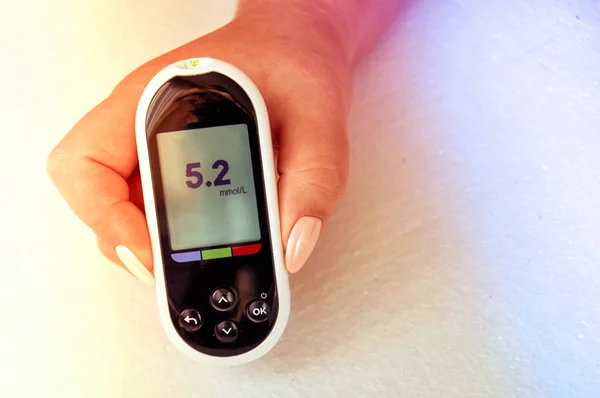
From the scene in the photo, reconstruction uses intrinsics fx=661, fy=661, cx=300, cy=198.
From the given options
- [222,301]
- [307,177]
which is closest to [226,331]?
[222,301]

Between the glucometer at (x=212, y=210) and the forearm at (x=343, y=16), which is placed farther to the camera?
the forearm at (x=343, y=16)

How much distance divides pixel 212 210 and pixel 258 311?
0.08 meters

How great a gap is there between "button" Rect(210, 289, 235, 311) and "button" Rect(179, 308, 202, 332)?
0.05ft

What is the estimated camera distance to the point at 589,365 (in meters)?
0.54

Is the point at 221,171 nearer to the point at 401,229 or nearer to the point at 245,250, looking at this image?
the point at 245,250

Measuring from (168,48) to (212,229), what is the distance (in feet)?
0.83

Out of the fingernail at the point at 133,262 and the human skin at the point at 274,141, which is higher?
the human skin at the point at 274,141

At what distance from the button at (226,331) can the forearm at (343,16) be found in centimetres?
25

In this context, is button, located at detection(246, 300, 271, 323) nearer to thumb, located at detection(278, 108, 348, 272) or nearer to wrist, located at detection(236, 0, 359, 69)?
thumb, located at detection(278, 108, 348, 272)

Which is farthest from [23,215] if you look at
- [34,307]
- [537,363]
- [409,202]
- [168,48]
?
[537,363]

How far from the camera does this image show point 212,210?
18.1 inches

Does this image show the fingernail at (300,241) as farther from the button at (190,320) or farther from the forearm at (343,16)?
the forearm at (343,16)

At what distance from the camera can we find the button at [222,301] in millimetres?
468

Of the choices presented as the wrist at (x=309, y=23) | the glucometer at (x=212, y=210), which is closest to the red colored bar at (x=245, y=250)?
the glucometer at (x=212, y=210)
